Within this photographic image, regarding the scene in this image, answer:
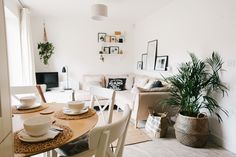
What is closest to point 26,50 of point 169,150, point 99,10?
point 99,10

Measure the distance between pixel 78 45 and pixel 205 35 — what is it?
3.26 metres

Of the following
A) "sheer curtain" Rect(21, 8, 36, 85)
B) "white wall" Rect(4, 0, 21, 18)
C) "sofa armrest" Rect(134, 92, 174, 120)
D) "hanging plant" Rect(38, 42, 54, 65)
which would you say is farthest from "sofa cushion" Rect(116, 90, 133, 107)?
"white wall" Rect(4, 0, 21, 18)

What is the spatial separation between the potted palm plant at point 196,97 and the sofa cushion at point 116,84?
1999mm

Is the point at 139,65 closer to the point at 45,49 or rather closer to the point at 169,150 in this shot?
the point at 45,49

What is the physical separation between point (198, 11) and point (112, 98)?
2198mm

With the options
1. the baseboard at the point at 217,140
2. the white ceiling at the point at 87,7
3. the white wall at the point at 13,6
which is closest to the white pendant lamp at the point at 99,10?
the white ceiling at the point at 87,7

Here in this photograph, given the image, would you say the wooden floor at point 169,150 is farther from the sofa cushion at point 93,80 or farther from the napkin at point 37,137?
the sofa cushion at point 93,80

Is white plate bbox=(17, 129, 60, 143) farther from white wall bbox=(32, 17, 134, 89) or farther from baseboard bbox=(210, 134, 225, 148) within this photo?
white wall bbox=(32, 17, 134, 89)

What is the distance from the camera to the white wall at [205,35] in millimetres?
2268

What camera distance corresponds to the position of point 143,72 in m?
4.65

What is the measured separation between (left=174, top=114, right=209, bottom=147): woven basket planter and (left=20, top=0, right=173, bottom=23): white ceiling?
2.36 meters

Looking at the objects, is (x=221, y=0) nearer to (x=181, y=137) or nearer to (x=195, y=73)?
(x=195, y=73)

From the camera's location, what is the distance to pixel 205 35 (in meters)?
2.67

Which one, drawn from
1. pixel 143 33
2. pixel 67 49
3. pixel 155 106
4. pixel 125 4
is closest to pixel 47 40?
pixel 67 49
